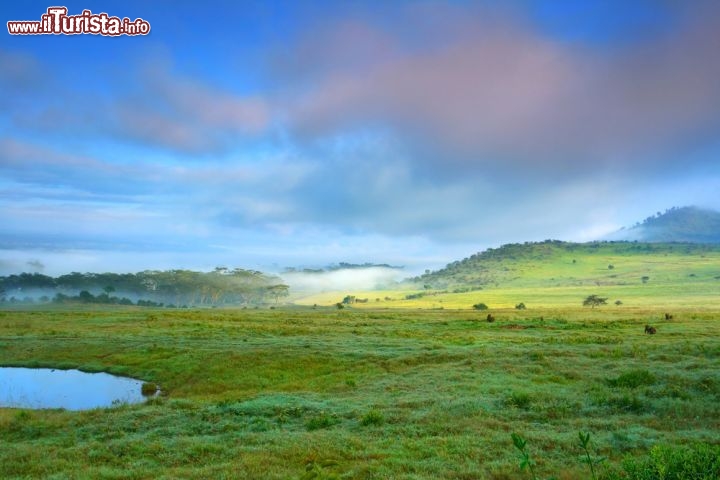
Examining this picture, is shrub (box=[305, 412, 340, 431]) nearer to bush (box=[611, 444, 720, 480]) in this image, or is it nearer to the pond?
bush (box=[611, 444, 720, 480])

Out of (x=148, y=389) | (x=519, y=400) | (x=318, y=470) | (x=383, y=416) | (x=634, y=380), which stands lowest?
(x=148, y=389)

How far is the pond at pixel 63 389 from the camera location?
29.6 metres

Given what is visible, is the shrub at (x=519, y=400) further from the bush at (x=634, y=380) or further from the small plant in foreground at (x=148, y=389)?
the small plant in foreground at (x=148, y=389)

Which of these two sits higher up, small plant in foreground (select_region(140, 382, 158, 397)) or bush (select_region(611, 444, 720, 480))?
bush (select_region(611, 444, 720, 480))

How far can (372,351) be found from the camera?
37.6 m

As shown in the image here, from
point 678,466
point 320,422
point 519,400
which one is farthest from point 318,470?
point 519,400

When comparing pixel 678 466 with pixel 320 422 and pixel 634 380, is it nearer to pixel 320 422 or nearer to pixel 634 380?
pixel 320 422

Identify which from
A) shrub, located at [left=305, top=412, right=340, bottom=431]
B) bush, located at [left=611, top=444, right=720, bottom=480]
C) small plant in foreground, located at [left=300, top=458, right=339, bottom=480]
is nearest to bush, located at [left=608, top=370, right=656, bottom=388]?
bush, located at [left=611, top=444, right=720, bottom=480]

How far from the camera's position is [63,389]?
33562 millimetres

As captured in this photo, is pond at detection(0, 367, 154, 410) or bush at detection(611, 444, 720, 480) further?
pond at detection(0, 367, 154, 410)

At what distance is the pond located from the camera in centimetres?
2956

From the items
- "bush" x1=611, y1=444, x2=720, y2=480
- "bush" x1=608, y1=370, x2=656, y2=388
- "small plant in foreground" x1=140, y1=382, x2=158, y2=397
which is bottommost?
"small plant in foreground" x1=140, y1=382, x2=158, y2=397

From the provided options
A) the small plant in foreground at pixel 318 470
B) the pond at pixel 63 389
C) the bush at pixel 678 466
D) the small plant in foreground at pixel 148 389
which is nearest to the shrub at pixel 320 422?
the small plant in foreground at pixel 318 470

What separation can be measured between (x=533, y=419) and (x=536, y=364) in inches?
498
